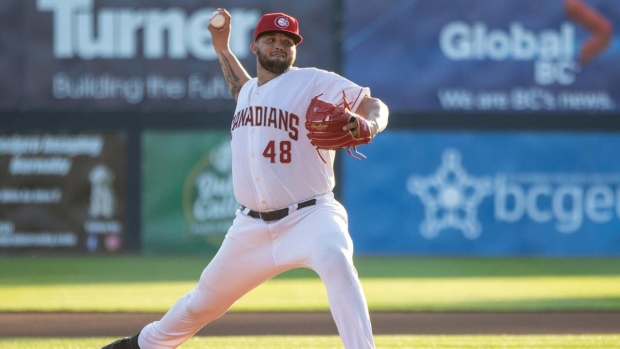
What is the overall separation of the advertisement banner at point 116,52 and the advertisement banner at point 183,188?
20.7 inches

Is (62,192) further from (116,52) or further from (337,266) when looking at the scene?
(337,266)

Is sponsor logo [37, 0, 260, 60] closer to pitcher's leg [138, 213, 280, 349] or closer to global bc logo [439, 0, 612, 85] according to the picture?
global bc logo [439, 0, 612, 85]

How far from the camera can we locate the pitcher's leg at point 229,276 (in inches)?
204

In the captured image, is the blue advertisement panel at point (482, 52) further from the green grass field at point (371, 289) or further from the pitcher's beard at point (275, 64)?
the pitcher's beard at point (275, 64)

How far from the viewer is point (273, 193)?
5.14 metres

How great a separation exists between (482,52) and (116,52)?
4832 mm

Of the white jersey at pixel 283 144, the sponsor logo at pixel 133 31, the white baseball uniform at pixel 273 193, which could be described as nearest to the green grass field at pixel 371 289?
the white baseball uniform at pixel 273 193

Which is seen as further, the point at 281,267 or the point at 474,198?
the point at 474,198

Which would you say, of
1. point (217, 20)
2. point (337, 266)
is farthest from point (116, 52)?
point (337, 266)

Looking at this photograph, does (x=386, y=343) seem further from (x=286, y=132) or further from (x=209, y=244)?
(x=209, y=244)

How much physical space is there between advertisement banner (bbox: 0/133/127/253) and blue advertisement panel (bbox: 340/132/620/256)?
302 centimetres

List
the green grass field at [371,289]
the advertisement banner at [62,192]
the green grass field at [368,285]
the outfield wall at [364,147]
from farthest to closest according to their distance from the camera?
1. the outfield wall at [364,147]
2. the advertisement banner at [62,192]
3. the green grass field at [368,285]
4. the green grass field at [371,289]

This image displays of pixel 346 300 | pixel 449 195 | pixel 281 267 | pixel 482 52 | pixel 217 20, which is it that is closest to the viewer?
pixel 346 300

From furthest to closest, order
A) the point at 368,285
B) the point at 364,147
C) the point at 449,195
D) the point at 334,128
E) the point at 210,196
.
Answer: the point at 449,195 < the point at 210,196 < the point at 364,147 < the point at 368,285 < the point at 334,128
